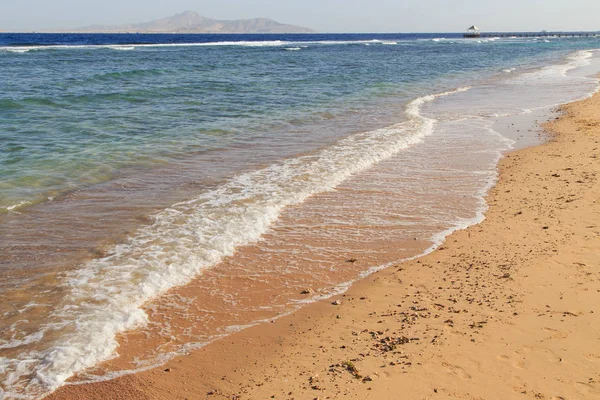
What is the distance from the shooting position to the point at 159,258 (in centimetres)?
643

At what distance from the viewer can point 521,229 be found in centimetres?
725

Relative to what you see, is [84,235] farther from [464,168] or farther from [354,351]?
[464,168]

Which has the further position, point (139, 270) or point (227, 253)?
point (227, 253)

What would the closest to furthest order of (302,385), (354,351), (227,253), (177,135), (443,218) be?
(302,385)
(354,351)
(227,253)
(443,218)
(177,135)

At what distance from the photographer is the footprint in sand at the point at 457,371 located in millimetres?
4117

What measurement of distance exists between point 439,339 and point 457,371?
480 mm

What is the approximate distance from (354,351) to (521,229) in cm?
384

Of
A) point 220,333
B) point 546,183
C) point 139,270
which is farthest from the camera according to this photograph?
point 546,183

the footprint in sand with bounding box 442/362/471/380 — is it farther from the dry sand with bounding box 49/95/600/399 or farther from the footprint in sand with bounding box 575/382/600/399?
the footprint in sand with bounding box 575/382/600/399

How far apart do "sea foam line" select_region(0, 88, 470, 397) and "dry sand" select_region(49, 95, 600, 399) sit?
0.50 metres

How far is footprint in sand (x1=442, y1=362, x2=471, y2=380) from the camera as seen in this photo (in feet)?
13.5

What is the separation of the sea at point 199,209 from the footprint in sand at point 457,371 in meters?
1.73

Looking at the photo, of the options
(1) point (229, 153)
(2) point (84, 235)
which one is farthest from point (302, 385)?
(1) point (229, 153)

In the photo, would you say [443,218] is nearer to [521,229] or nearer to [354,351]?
[521,229]
